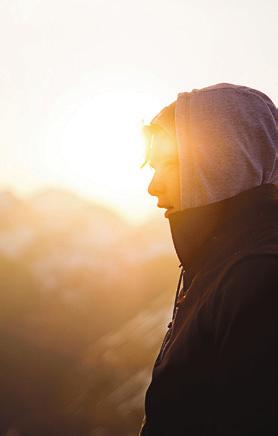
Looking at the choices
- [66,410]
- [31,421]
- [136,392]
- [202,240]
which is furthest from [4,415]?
[202,240]

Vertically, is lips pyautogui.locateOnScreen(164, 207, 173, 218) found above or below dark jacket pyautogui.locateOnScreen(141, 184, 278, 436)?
above

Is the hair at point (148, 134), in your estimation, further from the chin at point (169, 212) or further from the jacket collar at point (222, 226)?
the jacket collar at point (222, 226)

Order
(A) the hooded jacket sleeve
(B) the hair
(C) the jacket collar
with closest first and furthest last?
1. (A) the hooded jacket sleeve
2. (C) the jacket collar
3. (B) the hair

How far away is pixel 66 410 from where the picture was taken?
59531mm

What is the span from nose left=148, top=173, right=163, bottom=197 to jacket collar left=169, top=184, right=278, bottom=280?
187 millimetres

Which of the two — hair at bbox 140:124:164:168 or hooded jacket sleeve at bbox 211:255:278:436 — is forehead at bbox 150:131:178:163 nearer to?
hair at bbox 140:124:164:168

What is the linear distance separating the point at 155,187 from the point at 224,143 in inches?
20.3

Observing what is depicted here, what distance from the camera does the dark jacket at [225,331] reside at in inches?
48.4

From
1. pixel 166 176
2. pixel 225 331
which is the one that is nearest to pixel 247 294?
pixel 225 331

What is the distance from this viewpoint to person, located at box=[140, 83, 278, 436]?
1255mm

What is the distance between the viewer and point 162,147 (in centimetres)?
247

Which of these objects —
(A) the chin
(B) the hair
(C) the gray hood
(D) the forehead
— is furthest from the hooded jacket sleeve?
(B) the hair

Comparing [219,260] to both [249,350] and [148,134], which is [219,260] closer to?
[249,350]

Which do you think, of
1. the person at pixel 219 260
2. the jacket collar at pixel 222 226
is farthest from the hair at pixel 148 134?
the jacket collar at pixel 222 226
